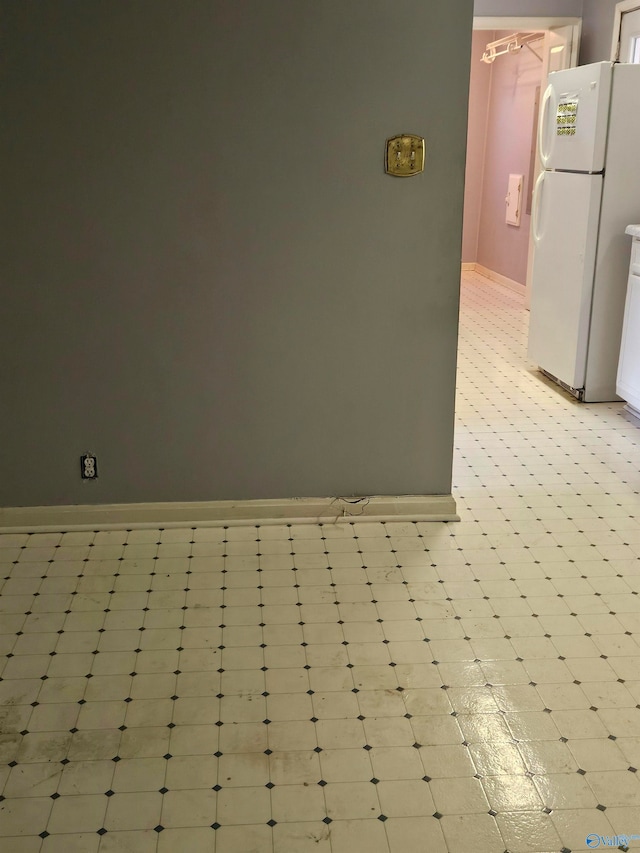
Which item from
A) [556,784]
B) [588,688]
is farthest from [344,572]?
[556,784]

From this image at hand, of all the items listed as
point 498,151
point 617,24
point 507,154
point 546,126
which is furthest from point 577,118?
point 498,151

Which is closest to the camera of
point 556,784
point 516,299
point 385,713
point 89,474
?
point 556,784

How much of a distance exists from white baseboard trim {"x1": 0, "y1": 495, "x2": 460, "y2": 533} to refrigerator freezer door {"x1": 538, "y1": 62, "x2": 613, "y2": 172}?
218 centimetres

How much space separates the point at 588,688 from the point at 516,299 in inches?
220

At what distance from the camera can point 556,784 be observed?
2080mm

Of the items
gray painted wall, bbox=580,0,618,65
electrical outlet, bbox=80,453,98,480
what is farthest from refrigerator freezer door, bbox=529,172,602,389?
electrical outlet, bbox=80,453,98,480

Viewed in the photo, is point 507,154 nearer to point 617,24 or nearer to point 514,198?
point 514,198

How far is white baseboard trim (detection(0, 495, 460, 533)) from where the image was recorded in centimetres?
335

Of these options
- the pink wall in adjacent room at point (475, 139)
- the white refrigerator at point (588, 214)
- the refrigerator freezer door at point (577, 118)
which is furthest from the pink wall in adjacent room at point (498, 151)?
the white refrigerator at point (588, 214)

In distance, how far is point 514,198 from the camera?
791 centimetres

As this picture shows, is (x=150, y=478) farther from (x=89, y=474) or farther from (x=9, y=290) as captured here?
(x=9, y=290)

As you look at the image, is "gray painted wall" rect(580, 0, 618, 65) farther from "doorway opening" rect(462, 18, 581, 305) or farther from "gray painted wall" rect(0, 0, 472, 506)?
"gray painted wall" rect(0, 0, 472, 506)

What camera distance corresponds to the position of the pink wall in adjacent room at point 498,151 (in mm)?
7648

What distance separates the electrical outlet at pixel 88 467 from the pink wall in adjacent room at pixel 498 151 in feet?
17.4
